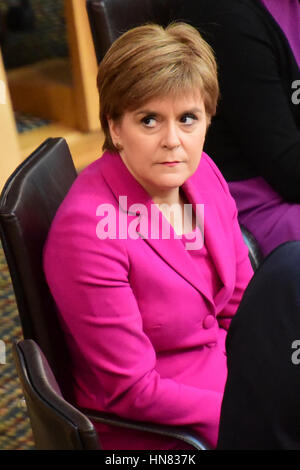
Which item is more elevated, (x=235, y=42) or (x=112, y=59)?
(x=112, y=59)

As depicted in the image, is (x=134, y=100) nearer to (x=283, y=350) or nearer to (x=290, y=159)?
(x=283, y=350)

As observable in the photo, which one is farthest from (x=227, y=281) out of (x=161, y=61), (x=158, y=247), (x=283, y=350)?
(x=283, y=350)

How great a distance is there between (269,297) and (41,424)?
338 millimetres

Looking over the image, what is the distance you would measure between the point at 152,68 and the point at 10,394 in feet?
4.15

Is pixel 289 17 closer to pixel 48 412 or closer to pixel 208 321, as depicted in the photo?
pixel 208 321

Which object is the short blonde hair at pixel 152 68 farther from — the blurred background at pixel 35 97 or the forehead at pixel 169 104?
the blurred background at pixel 35 97

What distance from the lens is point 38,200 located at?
4.48ft

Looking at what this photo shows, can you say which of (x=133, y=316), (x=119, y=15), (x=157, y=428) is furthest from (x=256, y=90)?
(x=157, y=428)

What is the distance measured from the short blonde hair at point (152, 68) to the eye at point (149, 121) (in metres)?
0.03

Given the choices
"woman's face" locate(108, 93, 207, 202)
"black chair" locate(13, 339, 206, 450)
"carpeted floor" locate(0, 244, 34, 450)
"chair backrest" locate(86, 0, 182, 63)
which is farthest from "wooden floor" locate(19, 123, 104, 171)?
"black chair" locate(13, 339, 206, 450)

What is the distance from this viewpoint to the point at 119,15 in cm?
191

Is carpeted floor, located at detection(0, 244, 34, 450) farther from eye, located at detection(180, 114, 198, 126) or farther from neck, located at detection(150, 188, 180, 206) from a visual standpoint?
eye, located at detection(180, 114, 198, 126)

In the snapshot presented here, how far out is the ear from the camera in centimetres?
133

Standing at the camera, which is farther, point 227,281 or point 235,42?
point 235,42
